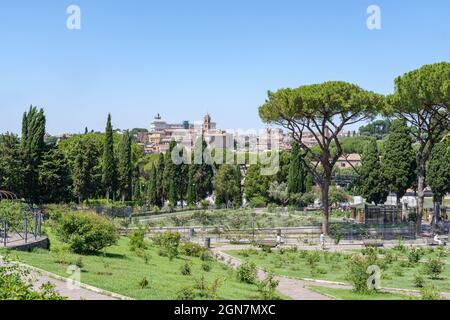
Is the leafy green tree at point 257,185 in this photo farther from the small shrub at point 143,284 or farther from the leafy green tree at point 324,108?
the small shrub at point 143,284

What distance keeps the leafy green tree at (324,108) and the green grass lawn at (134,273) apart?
51.5ft

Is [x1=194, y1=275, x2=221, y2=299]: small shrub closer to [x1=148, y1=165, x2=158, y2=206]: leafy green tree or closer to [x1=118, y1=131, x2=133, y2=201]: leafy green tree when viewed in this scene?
[x1=118, y1=131, x2=133, y2=201]: leafy green tree

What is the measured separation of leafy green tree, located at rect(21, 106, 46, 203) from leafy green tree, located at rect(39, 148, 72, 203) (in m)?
0.39

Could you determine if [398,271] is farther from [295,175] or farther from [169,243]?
[295,175]

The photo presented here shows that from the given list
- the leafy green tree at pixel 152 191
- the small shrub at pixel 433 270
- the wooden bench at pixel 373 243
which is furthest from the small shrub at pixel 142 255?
the leafy green tree at pixel 152 191

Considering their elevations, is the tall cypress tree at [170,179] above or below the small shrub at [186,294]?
above

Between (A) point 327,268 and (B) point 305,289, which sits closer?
(B) point 305,289

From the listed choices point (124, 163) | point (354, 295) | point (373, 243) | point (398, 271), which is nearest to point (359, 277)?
point (354, 295)

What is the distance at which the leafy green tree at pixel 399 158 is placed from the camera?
46.3 meters

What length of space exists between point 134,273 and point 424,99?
77.6 feet

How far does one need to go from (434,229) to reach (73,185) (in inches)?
1072

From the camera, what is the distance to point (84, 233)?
60.8 ft
